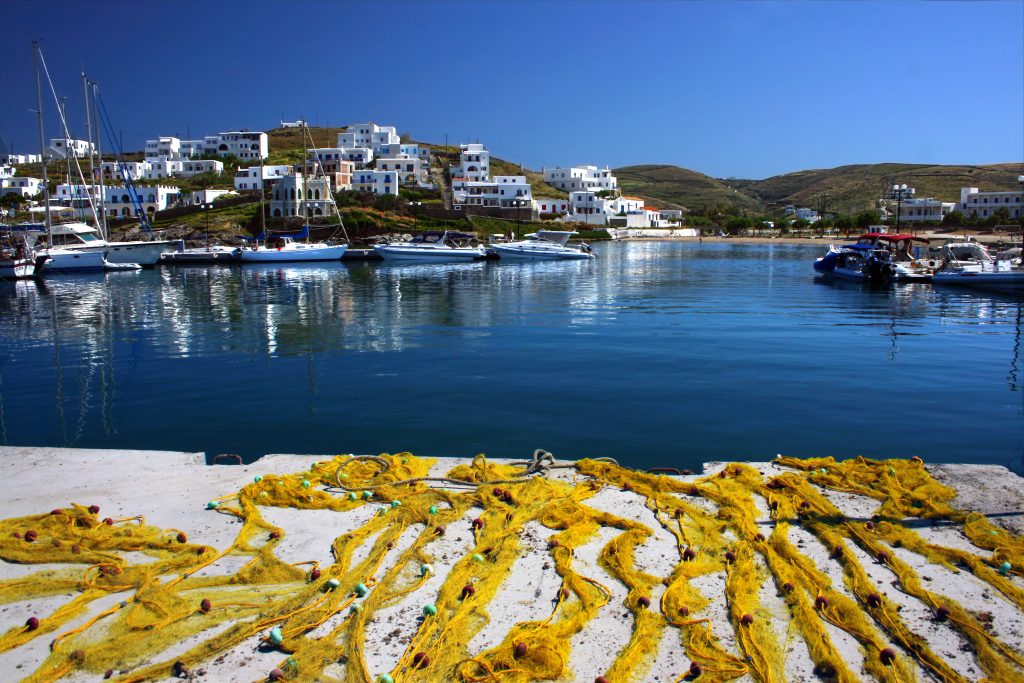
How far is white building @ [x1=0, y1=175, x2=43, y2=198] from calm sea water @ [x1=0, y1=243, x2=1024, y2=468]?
8305 centimetres

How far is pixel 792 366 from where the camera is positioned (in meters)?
14.9

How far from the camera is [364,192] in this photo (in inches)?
3361

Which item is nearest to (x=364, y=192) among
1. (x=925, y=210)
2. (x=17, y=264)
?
(x=17, y=264)

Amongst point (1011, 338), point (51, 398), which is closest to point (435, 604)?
point (51, 398)

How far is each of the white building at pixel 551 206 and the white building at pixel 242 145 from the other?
47.5 m

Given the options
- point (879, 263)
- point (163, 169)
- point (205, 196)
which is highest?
point (163, 169)

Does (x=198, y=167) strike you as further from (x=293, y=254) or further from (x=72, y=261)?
(x=72, y=261)

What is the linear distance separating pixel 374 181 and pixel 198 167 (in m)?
34.7

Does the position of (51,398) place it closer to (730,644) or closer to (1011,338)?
(730,644)

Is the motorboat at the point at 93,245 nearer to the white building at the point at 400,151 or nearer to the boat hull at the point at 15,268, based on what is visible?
the boat hull at the point at 15,268

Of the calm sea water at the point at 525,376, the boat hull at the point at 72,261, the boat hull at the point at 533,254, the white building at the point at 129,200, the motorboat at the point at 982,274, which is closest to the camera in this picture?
the calm sea water at the point at 525,376

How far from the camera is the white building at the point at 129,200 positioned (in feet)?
282

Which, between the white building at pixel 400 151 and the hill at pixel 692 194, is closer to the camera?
the white building at pixel 400 151

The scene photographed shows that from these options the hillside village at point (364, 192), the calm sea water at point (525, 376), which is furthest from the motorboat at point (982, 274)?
the hillside village at point (364, 192)
